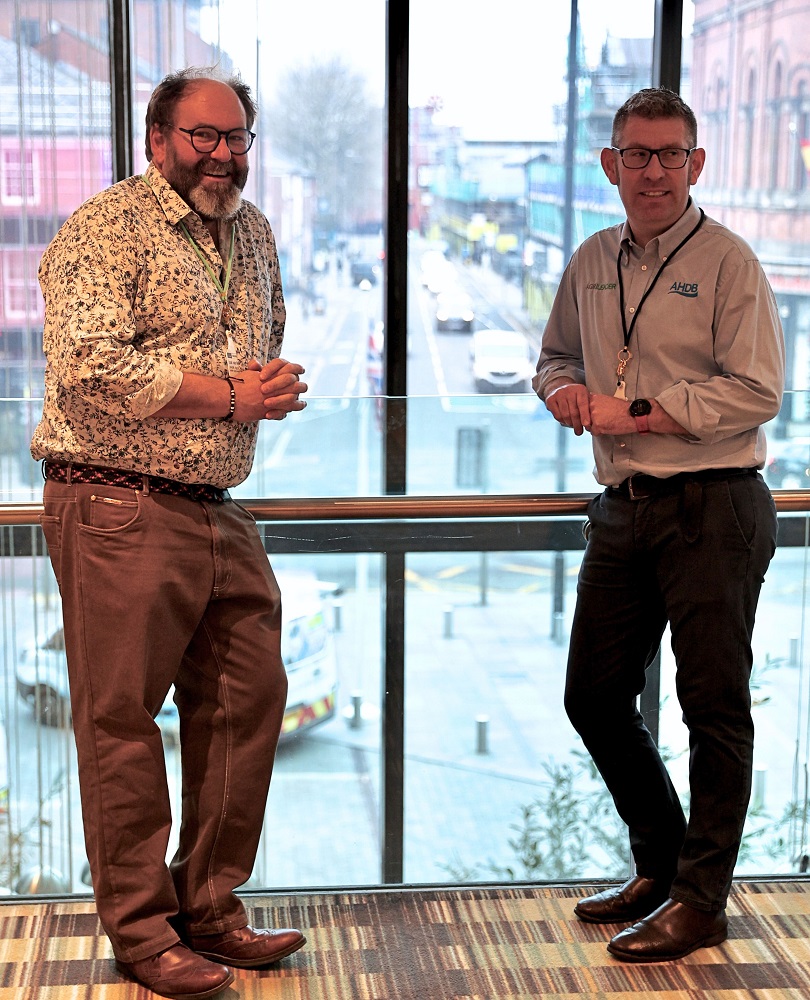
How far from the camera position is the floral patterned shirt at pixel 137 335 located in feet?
6.61

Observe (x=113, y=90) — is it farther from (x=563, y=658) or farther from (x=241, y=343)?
(x=563, y=658)

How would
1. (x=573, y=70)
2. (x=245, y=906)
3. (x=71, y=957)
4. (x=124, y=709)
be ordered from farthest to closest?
(x=573, y=70), (x=245, y=906), (x=71, y=957), (x=124, y=709)

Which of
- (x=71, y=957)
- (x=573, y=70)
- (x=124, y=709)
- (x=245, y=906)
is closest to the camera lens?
(x=124, y=709)

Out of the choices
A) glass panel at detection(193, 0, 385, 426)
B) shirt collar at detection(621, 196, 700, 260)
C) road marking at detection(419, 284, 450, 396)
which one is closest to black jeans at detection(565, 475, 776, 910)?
shirt collar at detection(621, 196, 700, 260)

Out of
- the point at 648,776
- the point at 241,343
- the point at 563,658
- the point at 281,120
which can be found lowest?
the point at 648,776

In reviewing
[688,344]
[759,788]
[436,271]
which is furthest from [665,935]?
[436,271]

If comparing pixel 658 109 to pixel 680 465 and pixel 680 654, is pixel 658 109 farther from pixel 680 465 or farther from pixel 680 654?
pixel 680 654

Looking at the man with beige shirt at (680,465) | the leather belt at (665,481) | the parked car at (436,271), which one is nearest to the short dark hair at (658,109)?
the man with beige shirt at (680,465)

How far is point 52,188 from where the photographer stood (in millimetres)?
3422

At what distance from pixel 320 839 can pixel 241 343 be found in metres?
1.17

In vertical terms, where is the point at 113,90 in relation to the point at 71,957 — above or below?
above

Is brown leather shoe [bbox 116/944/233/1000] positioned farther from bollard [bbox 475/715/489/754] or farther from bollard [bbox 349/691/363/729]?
bollard [bbox 475/715/489/754]

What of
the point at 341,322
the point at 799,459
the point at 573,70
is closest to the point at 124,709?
the point at 799,459

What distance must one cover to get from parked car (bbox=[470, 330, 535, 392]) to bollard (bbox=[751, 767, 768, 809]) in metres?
1.42
